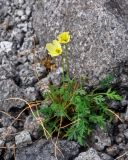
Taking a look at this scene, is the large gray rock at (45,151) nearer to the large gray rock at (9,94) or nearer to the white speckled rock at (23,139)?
the white speckled rock at (23,139)

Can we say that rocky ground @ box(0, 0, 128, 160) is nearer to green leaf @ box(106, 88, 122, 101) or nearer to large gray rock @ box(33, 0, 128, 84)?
large gray rock @ box(33, 0, 128, 84)

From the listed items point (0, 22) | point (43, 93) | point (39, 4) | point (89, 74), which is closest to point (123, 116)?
point (89, 74)

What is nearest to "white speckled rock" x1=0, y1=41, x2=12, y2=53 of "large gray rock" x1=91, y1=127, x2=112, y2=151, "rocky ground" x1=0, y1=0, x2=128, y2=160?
"rocky ground" x1=0, y1=0, x2=128, y2=160

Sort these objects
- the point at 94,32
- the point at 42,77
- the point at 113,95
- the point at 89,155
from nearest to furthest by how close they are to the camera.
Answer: the point at 89,155
the point at 113,95
the point at 94,32
the point at 42,77

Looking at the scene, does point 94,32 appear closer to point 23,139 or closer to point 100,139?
point 100,139

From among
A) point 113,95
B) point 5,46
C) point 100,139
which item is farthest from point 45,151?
point 5,46

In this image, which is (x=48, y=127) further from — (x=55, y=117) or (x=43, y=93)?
(x=43, y=93)

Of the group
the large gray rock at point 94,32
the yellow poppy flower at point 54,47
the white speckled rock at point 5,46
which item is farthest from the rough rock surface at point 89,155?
the white speckled rock at point 5,46
